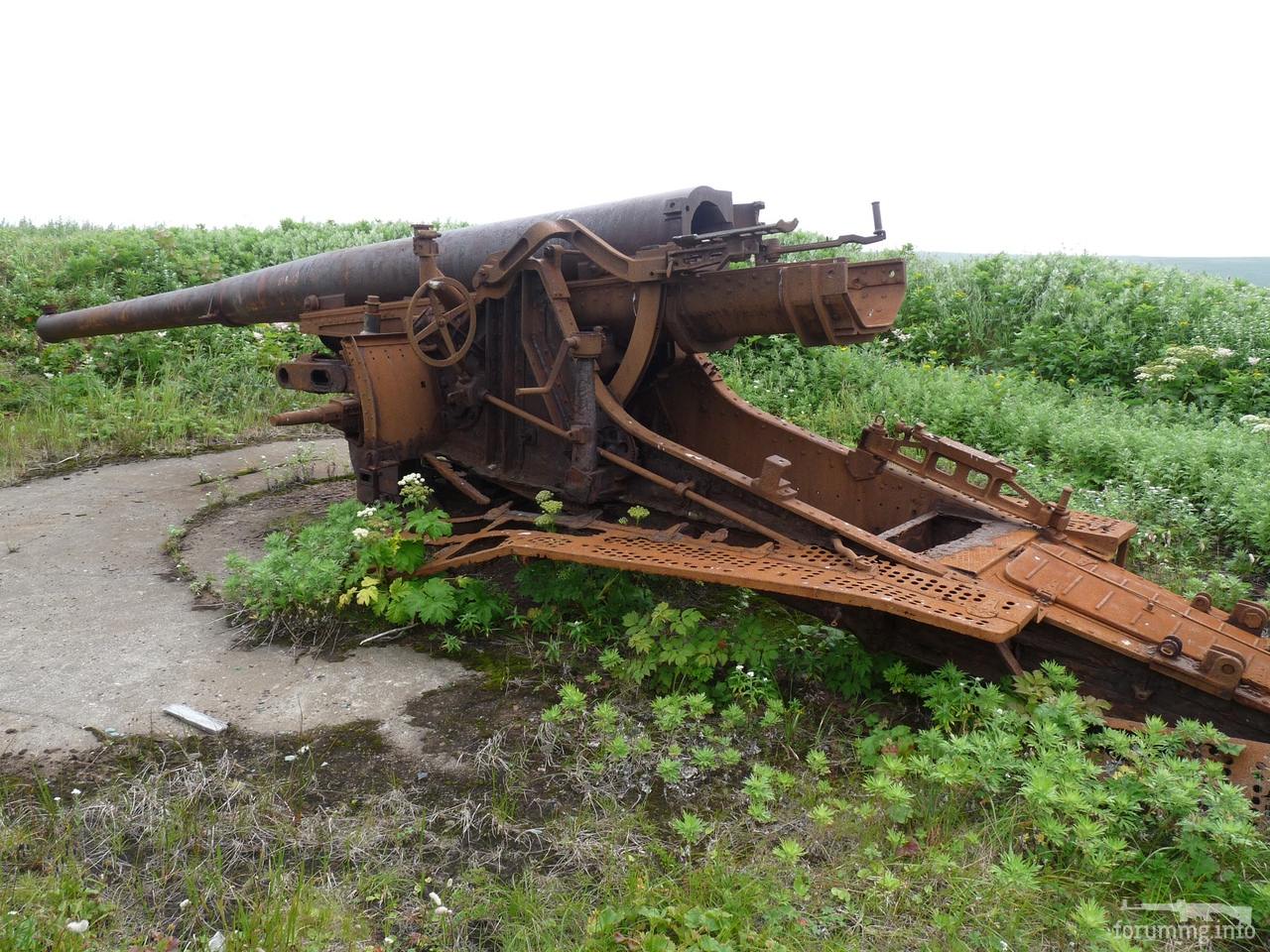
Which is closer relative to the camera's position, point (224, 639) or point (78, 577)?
point (224, 639)

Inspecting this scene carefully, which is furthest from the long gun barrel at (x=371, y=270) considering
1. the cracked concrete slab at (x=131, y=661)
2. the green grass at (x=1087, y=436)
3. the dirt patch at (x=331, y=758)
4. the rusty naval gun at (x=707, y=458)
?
the green grass at (x=1087, y=436)

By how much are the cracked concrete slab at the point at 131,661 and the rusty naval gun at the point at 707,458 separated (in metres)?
0.81

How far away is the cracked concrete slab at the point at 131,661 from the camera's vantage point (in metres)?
3.67

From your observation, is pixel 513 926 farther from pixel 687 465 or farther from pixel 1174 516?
pixel 1174 516

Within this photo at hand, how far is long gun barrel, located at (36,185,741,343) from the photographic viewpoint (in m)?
4.42

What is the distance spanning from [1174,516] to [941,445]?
2.16 meters

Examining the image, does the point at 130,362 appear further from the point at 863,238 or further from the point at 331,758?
the point at 863,238

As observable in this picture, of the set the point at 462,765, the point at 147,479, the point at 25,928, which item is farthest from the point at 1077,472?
the point at 147,479

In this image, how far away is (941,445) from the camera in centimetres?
426

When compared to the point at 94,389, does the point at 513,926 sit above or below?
below

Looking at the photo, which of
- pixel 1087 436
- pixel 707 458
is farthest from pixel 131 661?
pixel 1087 436

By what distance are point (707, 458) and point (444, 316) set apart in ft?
5.32

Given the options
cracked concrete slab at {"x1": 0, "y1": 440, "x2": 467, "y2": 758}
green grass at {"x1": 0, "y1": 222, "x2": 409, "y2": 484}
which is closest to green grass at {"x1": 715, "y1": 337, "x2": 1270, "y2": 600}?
cracked concrete slab at {"x1": 0, "y1": 440, "x2": 467, "y2": 758}

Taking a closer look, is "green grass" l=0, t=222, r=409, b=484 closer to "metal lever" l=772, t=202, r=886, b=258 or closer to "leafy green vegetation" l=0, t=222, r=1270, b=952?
"leafy green vegetation" l=0, t=222, r=1270, b=952
